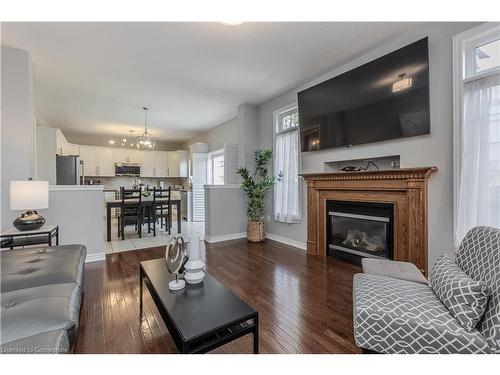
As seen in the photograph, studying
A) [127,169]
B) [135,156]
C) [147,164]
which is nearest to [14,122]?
[127,169]

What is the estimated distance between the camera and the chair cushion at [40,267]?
154 cm

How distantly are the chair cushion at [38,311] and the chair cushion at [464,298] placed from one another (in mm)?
1932

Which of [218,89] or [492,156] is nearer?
[492,156]

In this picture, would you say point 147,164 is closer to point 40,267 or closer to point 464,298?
point 40,267

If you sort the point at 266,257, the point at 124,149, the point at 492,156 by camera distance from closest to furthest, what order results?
the point at 492,156 → the point at 266,257 → the point at 124,149

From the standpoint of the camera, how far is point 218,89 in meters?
4.18

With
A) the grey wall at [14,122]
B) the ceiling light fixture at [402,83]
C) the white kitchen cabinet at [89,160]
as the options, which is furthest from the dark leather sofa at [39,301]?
the white kitchen cabinet at [89,160]

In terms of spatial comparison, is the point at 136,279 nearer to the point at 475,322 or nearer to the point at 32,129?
the point at 32,129

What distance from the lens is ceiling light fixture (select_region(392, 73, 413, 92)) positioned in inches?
102

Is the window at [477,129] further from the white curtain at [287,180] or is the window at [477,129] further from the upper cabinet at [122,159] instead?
the upper cabinet at [122,159]

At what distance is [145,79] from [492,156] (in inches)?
171

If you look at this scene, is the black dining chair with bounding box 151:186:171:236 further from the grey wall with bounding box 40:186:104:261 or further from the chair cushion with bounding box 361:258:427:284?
the chair cushion with bounding box 361:258:427:284

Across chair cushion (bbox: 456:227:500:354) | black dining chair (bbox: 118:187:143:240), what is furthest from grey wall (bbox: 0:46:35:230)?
chair cushion (bbox: 456:227:500:354)
